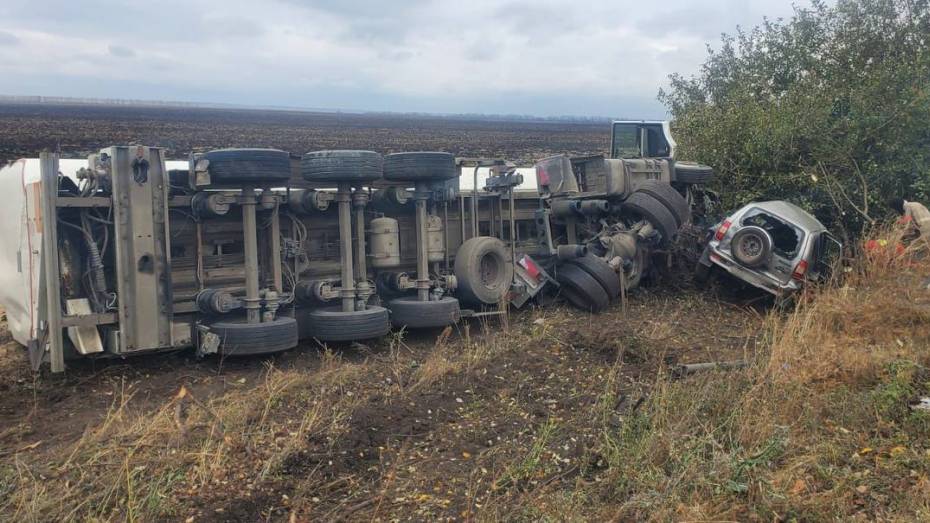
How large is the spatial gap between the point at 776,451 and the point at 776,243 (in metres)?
6.35

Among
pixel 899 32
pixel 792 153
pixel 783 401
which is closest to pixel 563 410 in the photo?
pixel 783 401

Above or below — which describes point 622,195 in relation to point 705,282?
above

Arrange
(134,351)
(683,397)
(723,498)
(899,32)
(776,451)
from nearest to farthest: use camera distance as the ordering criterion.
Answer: (723,498) < (776,451) < (683,397) < (134,351) < (899,32)

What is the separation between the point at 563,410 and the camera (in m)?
5.66

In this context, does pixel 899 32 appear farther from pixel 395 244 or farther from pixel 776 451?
pixel 776 451

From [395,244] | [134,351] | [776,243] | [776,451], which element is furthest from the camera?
[776,243]

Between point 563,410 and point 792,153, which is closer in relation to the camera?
point 563,410

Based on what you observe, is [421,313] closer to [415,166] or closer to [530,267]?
[415,166]

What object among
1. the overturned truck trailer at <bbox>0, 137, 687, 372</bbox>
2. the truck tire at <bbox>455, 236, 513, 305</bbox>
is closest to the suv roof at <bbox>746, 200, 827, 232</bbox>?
the overturned truck trailer at <bbox>0, 137, 687, 372</bbox>

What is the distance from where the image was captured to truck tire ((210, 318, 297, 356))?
6.85 m

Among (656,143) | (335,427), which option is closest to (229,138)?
(656,143)

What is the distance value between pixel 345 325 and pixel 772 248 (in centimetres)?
530

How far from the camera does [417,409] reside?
5.59m

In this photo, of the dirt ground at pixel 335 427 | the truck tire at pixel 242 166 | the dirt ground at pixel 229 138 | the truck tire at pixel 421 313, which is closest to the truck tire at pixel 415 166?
the truck tire at pixel 421 313
